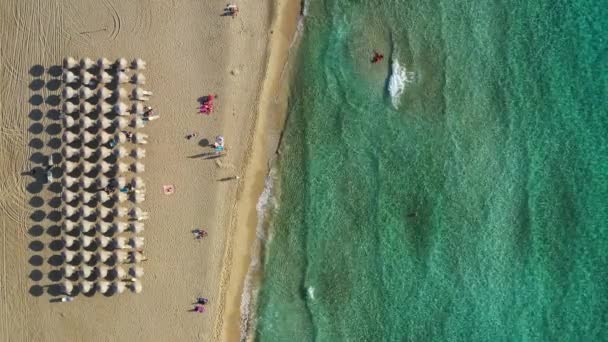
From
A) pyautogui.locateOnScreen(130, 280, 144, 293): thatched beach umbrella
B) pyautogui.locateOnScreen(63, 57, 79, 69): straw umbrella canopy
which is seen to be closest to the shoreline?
pyautogui.locateOnScreen(130, 280, 144, 293): thatched beach umbrella

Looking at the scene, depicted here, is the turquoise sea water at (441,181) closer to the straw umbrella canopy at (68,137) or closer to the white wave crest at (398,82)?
the white wave crest at (398,82)

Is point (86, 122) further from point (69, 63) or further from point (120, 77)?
point (69, 63)

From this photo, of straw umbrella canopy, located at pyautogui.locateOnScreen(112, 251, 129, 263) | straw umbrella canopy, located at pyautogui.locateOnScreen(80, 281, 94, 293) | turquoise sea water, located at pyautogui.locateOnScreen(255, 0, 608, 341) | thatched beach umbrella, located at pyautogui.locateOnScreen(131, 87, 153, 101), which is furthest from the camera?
turquoise sea water, located at pyautogui.locateOnScreen(255, 0, 608, 341)

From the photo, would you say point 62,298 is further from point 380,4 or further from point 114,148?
point 380,4

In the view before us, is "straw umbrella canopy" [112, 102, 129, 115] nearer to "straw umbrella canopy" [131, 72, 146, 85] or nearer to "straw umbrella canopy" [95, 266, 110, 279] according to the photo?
"straw umbrella canopy" [131, 72, 146, 85]

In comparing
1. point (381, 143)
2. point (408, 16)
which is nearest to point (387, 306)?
point (381, 143)

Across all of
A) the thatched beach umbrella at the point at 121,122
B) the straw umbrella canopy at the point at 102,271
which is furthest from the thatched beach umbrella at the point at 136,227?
the thatched beach umbrella at the point at 121,122
